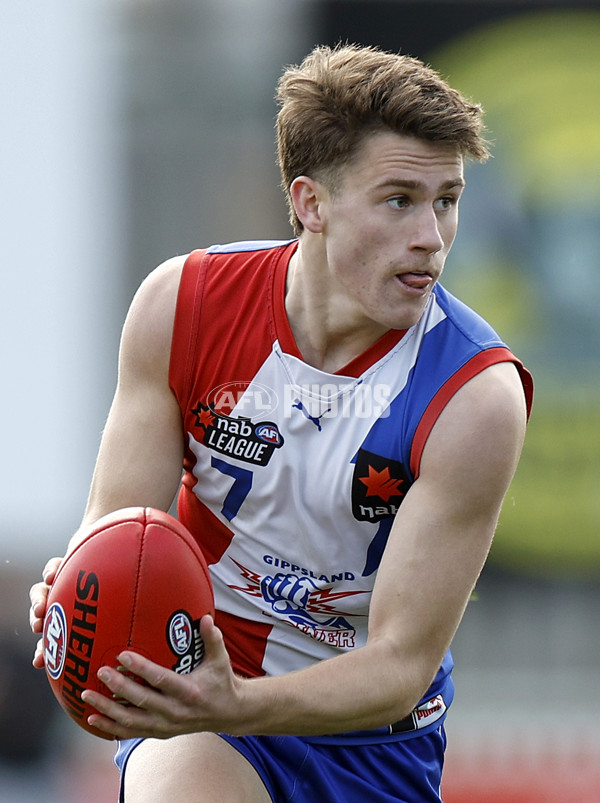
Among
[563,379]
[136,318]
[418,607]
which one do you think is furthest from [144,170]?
[418,607]

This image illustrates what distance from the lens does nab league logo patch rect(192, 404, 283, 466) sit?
12.2ft

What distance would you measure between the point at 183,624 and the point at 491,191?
5.95 metres

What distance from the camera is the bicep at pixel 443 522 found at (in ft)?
11.2

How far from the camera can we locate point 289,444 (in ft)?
12.1

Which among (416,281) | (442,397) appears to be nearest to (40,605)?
(442,397)

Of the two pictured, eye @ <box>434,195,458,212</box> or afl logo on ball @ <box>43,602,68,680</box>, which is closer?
afl logo on ball @ <box>43,602,68,680</box>

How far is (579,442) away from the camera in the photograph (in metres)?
8.40

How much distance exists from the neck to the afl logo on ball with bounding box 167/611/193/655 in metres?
0.95

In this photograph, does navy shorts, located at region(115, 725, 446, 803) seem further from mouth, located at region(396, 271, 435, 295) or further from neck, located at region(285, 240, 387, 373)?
mouth, located at region(396, 271, 435, 295)

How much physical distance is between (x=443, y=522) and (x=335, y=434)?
40cm

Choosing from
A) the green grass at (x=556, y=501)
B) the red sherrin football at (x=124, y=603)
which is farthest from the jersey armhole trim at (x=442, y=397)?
the green grass at (x=556, y=501)

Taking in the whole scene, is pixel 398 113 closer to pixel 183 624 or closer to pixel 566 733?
pixel 183 624

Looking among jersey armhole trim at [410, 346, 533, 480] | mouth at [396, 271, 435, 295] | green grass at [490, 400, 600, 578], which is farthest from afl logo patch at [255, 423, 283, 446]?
green grass at [490, 400, 600, 578]

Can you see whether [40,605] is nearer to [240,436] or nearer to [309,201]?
[240,436]
